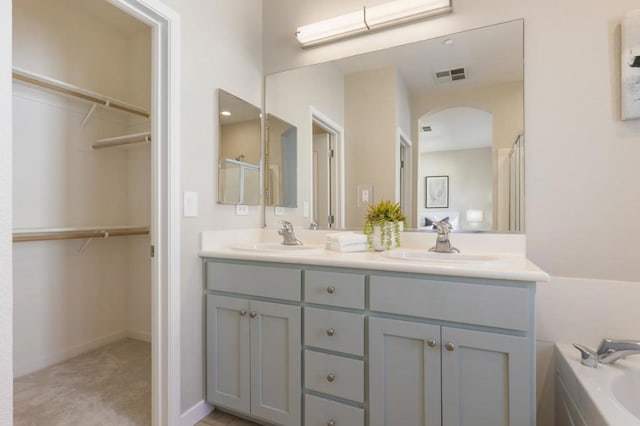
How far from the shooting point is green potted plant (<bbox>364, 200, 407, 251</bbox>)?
172cm

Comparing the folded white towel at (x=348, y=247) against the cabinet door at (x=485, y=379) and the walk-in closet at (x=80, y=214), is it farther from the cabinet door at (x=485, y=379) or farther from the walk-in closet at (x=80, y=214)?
the walk-in closet at (x=80, y=214)

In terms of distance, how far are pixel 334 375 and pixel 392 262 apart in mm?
548

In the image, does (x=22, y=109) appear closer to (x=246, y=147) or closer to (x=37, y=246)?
(x=37, y=246)

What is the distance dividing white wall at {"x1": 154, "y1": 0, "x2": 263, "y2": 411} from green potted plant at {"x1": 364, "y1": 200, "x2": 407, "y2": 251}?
32.2 inches

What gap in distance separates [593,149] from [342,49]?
4.58 feet

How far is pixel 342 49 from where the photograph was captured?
1989 millimetres

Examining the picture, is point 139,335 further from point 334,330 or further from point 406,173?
point 406,173

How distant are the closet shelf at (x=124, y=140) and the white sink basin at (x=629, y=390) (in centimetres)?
286

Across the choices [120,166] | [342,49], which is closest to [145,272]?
[120,166]

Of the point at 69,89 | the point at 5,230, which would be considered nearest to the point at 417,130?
the point at 5,230

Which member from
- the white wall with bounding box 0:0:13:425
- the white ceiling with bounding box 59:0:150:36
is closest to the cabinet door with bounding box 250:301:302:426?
the white wall with bounding box 0:0:13:425

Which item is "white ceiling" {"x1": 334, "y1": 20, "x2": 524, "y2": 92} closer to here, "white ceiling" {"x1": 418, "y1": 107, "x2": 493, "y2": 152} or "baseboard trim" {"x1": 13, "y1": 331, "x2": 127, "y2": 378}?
"white ceiling" {"x1": 418, "y1": 107, "x2": 493, "y2": 152}

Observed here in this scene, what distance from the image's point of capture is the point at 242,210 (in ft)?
6.69

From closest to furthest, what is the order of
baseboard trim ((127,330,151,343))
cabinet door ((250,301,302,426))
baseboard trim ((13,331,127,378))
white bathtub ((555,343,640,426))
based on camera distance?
white bathtub ((555,343,640,426))
cabinet door ((250,301,302,426))
baseboard trim ((13,331,127,378))
baseboard trim ((127,330,151,343))
